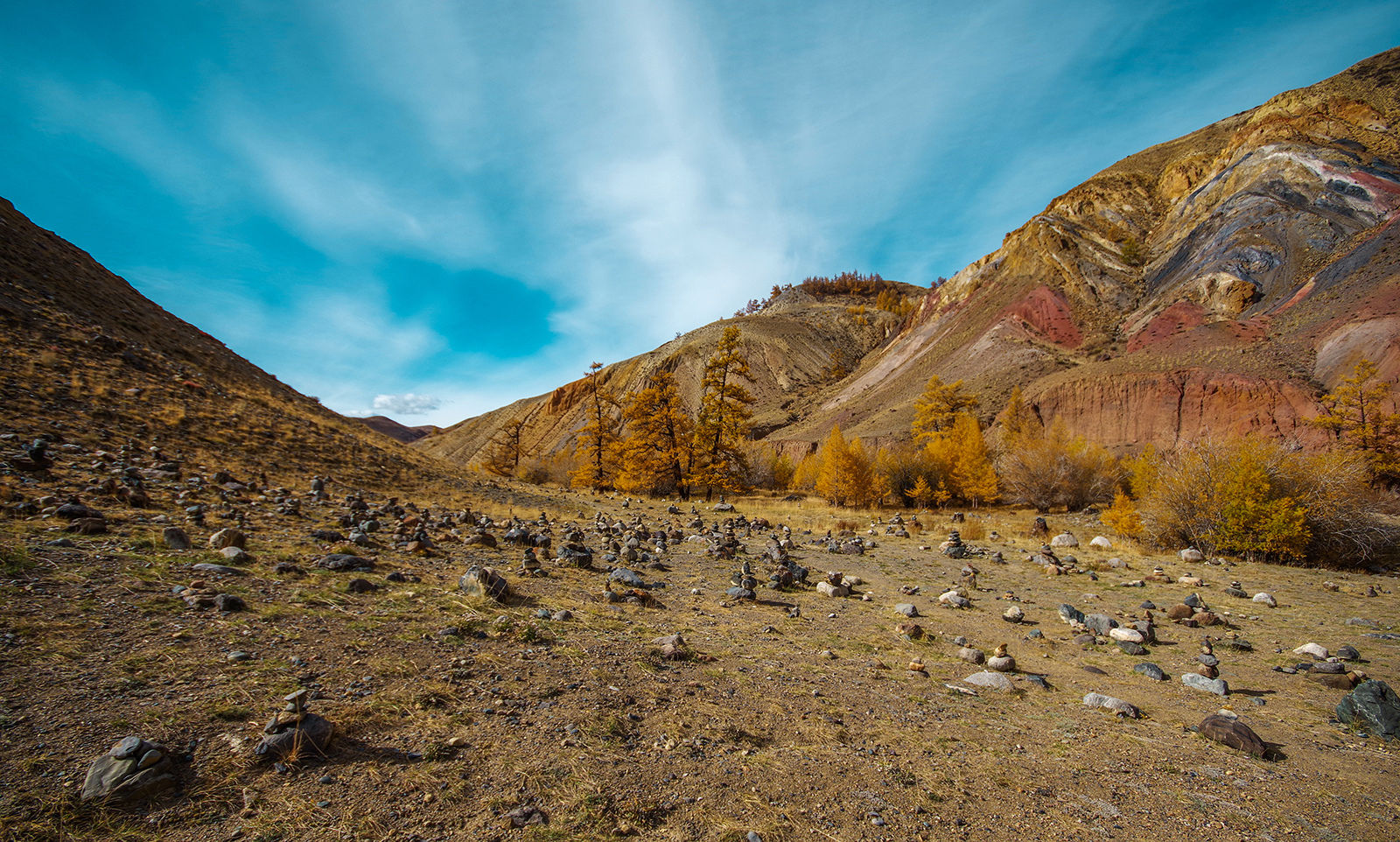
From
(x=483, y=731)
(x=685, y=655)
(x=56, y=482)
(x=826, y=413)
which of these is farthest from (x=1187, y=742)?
(x=826, y=413)

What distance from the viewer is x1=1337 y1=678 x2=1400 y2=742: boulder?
4234 mm

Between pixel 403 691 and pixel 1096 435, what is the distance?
47698 mm

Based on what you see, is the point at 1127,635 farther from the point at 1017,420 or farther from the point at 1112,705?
the point at 1017,420

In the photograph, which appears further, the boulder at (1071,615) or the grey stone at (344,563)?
the boulder at (1071,615)

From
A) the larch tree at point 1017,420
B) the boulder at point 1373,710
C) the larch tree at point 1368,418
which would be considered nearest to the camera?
the boulder at point 1373,710

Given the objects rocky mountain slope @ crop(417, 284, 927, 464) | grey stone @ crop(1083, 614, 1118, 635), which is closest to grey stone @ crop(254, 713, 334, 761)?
grey stone @ crop(1083, 614, 1118, 635)

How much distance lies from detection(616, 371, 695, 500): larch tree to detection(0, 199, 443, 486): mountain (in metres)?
10.9

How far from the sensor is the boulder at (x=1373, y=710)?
13.9ft

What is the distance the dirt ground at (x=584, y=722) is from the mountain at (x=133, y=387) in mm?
5280

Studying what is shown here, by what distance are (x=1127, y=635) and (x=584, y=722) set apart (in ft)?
22.5

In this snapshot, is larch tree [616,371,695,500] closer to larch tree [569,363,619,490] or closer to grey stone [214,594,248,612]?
larch tree [569,363,619,490]

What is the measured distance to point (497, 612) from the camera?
199 inches

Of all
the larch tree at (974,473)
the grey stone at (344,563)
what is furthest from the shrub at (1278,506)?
the grey stone at (344,563)

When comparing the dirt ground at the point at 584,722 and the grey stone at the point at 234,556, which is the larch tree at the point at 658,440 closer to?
the dirt ground at the point at 584,722
